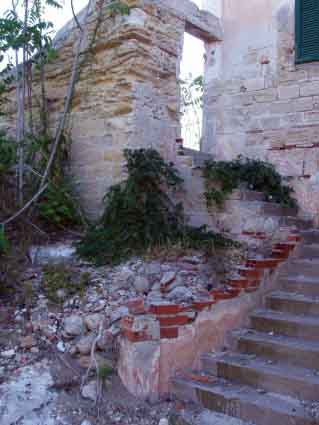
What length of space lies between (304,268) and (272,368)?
48.4 inches

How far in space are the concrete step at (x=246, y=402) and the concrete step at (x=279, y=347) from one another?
0.34 meters

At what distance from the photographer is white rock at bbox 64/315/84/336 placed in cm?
355

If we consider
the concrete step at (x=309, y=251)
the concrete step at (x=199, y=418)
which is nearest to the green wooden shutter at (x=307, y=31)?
the concrete step at (x=309, y=251)

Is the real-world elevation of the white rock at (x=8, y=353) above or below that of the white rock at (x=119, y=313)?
below

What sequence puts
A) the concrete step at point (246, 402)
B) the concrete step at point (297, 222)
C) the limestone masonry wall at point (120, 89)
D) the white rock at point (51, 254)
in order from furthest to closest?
the limestone masonry wall at point (120, 89) < the concrete step at point (297, 222) < the white rock at point (51, 254) < the concrete step at point (246, 402)

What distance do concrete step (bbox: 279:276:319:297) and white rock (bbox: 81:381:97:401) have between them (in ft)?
5.82

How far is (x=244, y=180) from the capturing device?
17.5ft

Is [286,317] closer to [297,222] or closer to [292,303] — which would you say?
[292,303]

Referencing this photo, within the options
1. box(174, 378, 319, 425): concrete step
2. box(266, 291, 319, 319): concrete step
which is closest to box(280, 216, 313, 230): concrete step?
box(266, 291, 319, 319): concrete step

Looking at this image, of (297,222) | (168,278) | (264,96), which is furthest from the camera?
(264,96)

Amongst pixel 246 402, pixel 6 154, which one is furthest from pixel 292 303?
pixel 6 154

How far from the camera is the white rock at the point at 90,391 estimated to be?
10.1 ft

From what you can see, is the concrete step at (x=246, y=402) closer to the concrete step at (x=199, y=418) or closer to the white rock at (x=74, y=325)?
the concrete step at (x=199, y=418)

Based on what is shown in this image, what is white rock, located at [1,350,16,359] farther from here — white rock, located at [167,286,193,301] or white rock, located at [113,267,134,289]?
white rock, located at [167,286,193,301]
